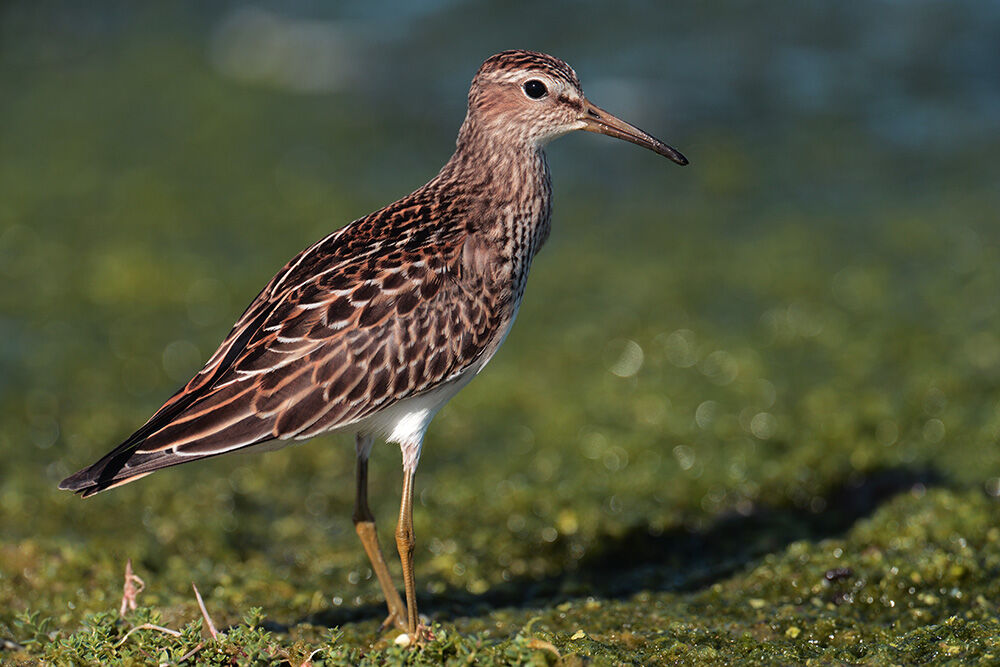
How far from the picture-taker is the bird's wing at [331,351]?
16.0 ft

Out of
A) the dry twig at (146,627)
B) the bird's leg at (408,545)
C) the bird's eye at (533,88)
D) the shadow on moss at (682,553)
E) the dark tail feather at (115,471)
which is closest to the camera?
the dry twig at (146,627)

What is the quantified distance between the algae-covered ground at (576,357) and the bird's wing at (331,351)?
75 centimetres

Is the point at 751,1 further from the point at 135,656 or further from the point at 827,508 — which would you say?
the point at 135,656

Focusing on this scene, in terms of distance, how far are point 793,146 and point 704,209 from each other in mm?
1804

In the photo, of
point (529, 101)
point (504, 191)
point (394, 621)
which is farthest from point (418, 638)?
point (529, 101)

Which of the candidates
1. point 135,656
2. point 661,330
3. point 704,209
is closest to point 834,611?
point 135,656

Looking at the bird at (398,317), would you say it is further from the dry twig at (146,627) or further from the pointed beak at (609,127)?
the dry twig at (146,627)

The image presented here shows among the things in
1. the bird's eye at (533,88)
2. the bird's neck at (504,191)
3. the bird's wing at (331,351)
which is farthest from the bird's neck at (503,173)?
the bird's wing at (331,351)

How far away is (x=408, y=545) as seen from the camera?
5.52m

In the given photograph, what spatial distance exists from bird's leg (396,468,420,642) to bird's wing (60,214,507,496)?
0.50 meters

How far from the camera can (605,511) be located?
7.18 m

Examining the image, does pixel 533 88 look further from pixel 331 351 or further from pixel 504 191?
pixel 331 351

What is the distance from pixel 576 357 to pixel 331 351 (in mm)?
4014

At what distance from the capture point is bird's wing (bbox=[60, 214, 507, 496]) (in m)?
4.88
